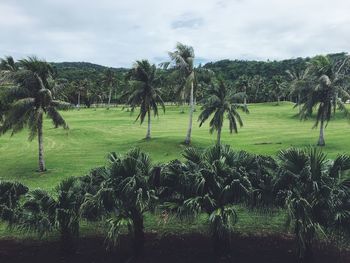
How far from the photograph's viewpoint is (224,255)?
1683cm

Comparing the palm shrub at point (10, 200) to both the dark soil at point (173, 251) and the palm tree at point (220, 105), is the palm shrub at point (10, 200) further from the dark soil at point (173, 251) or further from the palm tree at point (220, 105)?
the palm tree at point (220, 105)

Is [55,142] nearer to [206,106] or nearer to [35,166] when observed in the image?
[35,166]

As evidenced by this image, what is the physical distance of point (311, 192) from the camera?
1577 centimetres

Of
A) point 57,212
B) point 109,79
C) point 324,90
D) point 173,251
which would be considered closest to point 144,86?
point 324,90

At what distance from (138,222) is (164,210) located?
130cm

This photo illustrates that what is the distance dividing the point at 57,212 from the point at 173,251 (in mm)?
5160

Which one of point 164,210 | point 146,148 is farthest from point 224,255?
point 146,148

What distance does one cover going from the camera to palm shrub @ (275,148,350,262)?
15.2 meters

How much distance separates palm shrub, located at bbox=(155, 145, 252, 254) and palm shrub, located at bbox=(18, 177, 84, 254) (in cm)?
354

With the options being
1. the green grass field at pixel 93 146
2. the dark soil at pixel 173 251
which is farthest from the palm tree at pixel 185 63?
the dark soil at pixel 173 251

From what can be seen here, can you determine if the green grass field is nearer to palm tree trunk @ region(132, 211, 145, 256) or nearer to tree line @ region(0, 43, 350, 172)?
tree line @ region(0, 43, 350, 172)

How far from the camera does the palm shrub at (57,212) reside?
1669 cm

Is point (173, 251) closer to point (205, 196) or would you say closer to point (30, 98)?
point (205, 196)

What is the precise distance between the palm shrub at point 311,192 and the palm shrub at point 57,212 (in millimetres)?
8257
